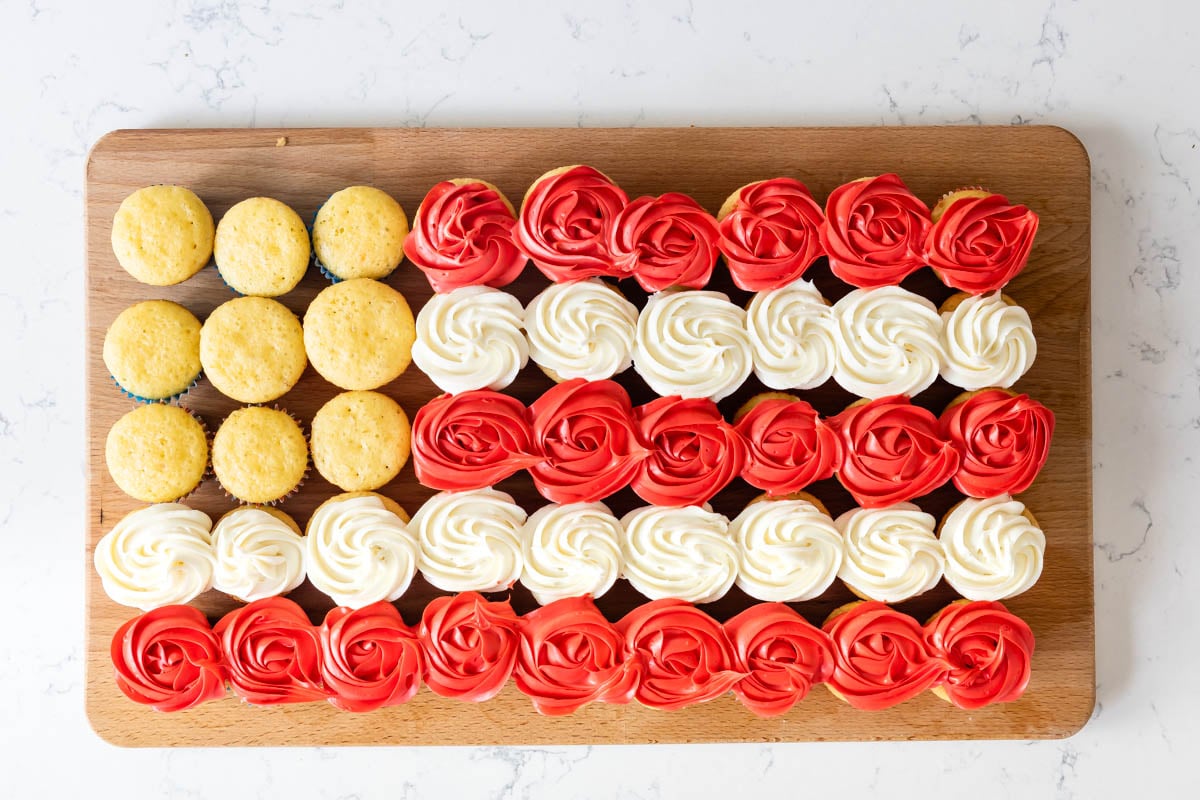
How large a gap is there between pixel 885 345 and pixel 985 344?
27 cm

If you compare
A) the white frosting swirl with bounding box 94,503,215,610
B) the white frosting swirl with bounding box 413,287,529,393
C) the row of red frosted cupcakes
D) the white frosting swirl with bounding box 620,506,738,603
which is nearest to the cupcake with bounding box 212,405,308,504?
the white frosting swirl with bounding box 94,503,215,610

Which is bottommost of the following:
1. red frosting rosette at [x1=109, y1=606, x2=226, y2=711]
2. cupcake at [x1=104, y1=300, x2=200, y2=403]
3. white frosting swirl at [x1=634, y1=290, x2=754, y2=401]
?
red frosting rosette at [x1=109, y1=606, x2=226, y2=711]

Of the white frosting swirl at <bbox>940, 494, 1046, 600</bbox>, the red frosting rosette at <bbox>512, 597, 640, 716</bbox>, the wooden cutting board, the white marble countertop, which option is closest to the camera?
the red frosting rosette at <bbox>512, 597, 640, 716</bbox>

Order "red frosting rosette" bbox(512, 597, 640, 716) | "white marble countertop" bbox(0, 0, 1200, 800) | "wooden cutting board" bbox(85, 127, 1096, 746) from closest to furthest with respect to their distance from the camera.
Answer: "red frosting rosette" bbox(512, 597, 640, 716) → "wooden cutting board" bbox(85, 127, 1096, 746) → "white marble countertop" bbox(0, 0, 1200, 800)

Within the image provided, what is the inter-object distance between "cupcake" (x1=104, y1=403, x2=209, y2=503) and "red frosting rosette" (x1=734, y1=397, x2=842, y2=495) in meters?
1.48

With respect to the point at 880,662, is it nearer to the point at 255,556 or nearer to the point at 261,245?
the point at 255,556

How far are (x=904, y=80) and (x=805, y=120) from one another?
0.33 m

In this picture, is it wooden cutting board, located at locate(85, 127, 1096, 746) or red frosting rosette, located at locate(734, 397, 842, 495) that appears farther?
wooden cutting board, located at locate(85, 127, 1096, 746)

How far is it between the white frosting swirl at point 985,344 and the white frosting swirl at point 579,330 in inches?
33.5

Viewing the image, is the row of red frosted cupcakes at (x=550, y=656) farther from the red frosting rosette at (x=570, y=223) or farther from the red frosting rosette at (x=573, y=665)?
the red frosting rosette at (x=570, y=223)

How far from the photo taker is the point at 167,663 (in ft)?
7.12

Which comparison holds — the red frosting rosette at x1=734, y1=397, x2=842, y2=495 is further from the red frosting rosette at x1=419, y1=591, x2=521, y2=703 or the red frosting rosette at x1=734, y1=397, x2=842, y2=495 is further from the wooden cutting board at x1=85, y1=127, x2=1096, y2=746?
the red frosting rosette at x1=419, y1=591, x2=521, y2=703

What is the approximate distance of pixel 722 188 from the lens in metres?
2.37

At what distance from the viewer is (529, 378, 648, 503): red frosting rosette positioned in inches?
84.0
